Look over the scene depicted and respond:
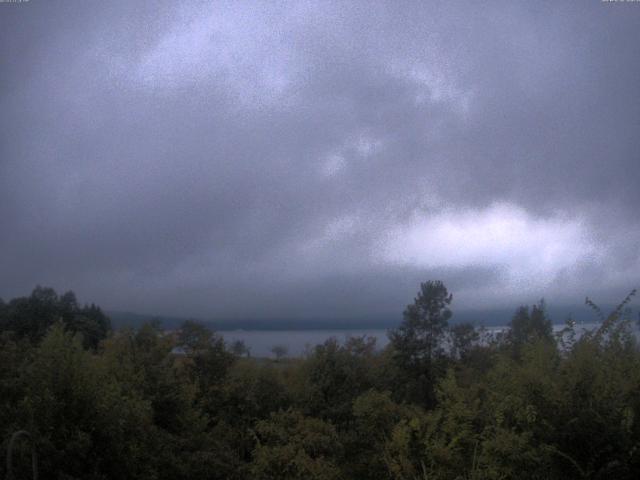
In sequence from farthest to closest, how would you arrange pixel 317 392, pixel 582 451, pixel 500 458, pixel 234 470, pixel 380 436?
pixel 317 392 → pixel 234 470 → pixel 380 436 → pixel 500 458 → pixel 582 451

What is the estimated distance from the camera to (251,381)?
79.6ft

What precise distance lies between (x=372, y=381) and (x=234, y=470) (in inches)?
417

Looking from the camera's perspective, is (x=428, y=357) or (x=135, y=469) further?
(x=428, y=357)

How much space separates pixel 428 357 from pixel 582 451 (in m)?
16.1

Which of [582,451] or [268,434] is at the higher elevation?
[582,451]

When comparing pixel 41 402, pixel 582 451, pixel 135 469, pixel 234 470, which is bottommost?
pixel 234 470

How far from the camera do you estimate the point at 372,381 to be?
79.4ft

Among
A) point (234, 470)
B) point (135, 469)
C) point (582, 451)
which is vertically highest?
point (582, 451)

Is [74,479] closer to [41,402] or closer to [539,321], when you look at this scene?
[41,402]

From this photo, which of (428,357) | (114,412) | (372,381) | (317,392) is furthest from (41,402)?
(428,357)

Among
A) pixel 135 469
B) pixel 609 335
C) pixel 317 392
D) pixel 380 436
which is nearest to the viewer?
pixel 609 335

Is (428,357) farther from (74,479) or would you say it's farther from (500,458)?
(74,479)

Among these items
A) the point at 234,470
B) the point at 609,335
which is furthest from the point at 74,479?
the point at 609,335

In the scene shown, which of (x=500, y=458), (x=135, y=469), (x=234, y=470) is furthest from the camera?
(x=234, y=470)
